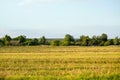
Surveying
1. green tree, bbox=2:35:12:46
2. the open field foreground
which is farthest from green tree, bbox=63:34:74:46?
the open field foreground

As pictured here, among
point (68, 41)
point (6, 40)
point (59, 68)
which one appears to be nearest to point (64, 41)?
point (68, 41)

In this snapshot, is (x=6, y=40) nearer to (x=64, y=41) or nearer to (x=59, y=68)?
(x=64, y=41)

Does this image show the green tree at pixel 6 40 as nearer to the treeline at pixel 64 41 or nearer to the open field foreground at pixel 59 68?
the treeline at pixel 64 41

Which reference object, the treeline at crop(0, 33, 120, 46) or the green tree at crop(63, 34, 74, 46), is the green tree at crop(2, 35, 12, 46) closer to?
the treeline at crop(0, 33, 120, 46)

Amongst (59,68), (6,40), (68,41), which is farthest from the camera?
(68,41)

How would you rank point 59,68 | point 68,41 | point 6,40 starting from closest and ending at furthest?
point 59,68
point 6,40
point 68,41

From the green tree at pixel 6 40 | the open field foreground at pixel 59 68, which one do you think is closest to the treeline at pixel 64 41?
the green tree at pixel 6 40

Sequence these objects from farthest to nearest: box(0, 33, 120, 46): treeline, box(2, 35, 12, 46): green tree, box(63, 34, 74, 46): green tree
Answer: box(63, 34, 74, 46): green tree
box(0, 33, 120, 46): treeline
box(2, 35, 12, 46): green tree

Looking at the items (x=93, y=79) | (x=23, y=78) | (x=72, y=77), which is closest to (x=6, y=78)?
(x=23, y=78)

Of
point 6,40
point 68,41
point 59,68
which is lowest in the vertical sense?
point 59,68

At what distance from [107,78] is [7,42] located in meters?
78.1

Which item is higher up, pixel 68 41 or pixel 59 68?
pixel 68 41

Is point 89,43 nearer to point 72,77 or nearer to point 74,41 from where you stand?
point 74,41

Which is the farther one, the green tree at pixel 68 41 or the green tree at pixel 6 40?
the green tree at pixel 68 41
